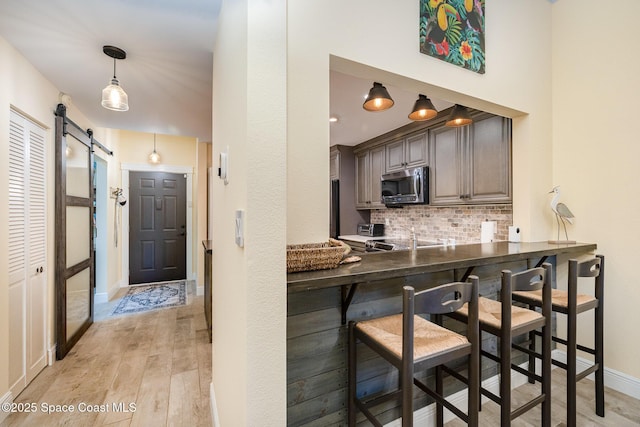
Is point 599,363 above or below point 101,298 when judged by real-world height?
above

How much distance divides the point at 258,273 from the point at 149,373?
2155 millimetres

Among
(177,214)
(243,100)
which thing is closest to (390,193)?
(243,100)

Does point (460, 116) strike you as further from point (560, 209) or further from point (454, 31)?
point (560, 209)

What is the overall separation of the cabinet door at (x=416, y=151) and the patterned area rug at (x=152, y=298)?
12.2 feet

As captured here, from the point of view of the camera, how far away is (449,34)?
1.72 metres

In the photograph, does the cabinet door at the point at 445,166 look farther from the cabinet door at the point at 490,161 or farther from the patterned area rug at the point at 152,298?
the patterned area rug at the point at 152,298

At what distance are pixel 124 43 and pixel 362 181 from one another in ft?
11.0

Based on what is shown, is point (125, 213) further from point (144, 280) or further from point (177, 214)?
point (144, 280)

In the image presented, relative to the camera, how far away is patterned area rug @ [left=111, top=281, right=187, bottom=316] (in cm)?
375

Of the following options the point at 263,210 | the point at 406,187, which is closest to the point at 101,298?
the point at 263,210

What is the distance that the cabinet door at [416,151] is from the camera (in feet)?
10.7

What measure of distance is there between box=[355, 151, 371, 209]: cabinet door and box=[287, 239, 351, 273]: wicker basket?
125 inches

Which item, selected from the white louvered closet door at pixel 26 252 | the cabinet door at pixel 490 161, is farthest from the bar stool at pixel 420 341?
the white louvered closet door at pixel 26 252

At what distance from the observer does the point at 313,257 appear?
3.79 ft
